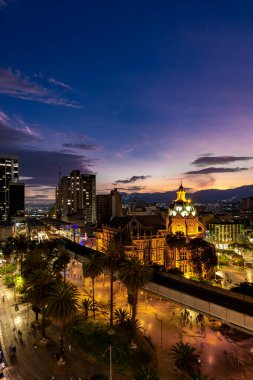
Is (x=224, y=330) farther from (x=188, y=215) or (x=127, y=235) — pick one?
(x=188, y=215)

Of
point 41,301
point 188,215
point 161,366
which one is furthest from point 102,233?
point 161,366

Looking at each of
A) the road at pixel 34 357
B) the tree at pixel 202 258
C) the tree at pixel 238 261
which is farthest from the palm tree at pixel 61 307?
the tree at pixel 238 261

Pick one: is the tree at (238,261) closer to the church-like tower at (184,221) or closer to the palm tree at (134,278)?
the church-like tower at (184,221)

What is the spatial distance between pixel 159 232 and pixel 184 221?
11023mm

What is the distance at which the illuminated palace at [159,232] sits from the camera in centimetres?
10031

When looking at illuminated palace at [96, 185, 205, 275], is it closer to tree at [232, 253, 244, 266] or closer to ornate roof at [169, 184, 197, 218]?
ornate roof at [169, 184, 197, 218]

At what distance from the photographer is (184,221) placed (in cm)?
11000

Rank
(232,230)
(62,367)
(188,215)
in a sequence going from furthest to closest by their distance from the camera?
(232,230) → (188,215) → (62,367)

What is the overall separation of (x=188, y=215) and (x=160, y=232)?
530 inches

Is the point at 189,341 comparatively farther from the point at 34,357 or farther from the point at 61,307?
the point at 34,357

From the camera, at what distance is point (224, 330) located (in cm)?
5491

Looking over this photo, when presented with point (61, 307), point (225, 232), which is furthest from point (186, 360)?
point (225, 232)

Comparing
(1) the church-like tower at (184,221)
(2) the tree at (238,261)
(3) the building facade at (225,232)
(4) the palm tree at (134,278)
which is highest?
(1) the church-like tower at (184,221)

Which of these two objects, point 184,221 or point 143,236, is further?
point 184,221
